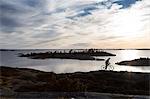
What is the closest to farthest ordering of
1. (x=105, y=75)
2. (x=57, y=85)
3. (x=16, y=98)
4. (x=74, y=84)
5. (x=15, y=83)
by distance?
(x=16, y=98)
(x=74, y=84)
(x=57, y=85)
(x=15, y=83)
(x=105, y=75)

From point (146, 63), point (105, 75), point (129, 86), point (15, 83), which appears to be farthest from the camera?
point (146, 63)

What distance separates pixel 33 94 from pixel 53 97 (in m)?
0.97

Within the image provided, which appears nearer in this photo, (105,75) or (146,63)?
(105,75)

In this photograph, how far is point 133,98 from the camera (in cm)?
1234

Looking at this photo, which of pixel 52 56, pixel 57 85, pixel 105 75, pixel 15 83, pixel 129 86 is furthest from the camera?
pixel 52 56

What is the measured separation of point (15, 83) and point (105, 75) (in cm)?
1065

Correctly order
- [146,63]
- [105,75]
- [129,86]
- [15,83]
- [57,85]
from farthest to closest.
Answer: [146,63]
[105,75]
[129,86]
[15,83]
[57,85]

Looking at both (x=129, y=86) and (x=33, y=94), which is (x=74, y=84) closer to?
(x=33, y=94)

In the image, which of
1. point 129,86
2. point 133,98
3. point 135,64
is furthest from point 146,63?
point 133,98

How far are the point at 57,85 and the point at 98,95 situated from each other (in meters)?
5.49

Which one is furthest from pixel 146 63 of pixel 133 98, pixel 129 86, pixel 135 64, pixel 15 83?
pixel 133 98

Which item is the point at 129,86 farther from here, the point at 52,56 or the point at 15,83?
the point at 52,56

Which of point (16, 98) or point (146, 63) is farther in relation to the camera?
point (146, 63)

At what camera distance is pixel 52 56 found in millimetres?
110875
